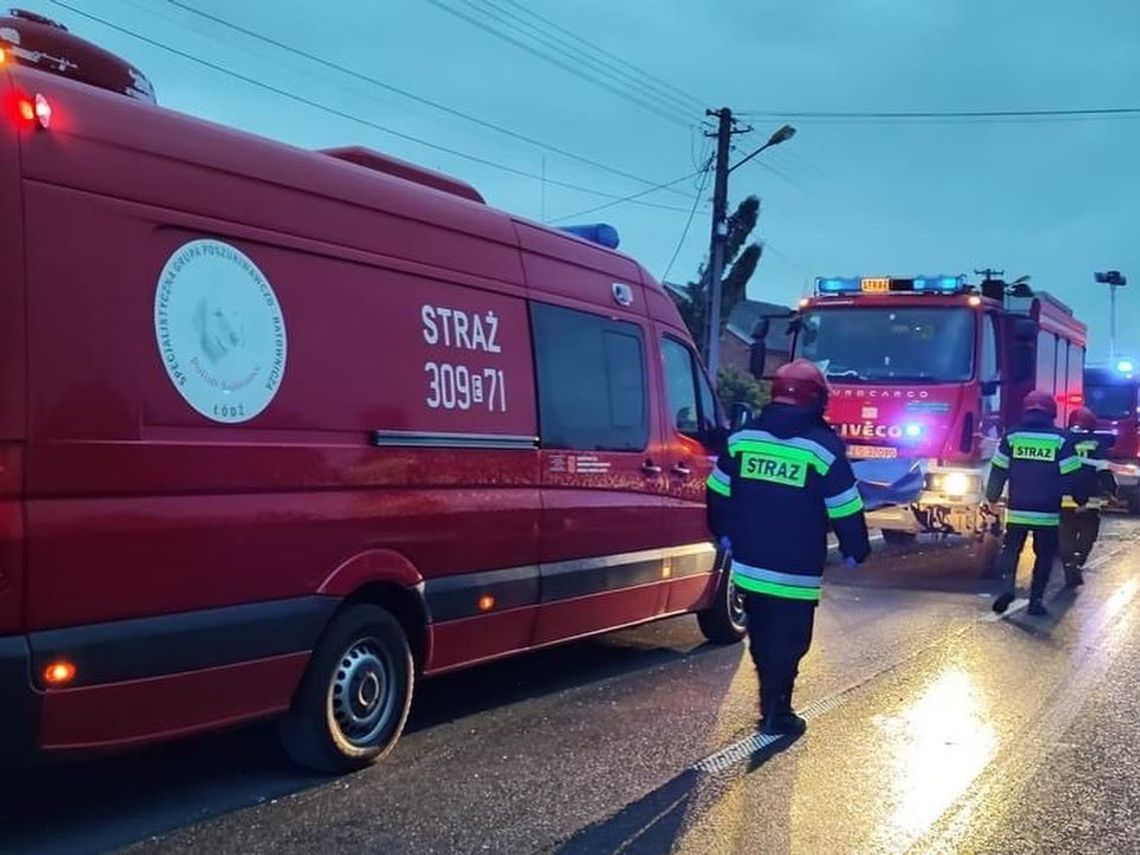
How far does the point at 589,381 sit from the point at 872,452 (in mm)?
7050

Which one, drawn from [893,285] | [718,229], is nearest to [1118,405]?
[718,229]

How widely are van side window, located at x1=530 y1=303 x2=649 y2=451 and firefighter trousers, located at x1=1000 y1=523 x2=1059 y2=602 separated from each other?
426 cm

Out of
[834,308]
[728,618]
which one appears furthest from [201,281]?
[834,308]

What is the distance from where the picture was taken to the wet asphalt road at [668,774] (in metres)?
4.73

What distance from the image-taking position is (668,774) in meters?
5.52

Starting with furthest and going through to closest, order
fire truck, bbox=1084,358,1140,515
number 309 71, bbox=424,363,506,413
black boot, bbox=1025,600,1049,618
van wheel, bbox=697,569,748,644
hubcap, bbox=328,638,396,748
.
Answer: fire truck, bbox=1084,358,1140,515
black boot, bbox=1025,600,1049,618
van wheel, bbox=697,569,748,644
number 309 71, bbox=424,363,506,413
hubcap, bbox=328,638,396,748

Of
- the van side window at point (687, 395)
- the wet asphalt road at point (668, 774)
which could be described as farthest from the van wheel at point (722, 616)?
the van side window at point (687, 395)

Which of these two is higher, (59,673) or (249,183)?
(249,183)

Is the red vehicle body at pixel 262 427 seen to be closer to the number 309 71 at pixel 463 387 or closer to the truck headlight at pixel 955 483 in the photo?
the number 309 71 at pixel 463 387

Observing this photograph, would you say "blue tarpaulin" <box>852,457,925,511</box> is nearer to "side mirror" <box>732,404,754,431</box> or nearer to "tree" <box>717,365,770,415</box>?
"side mirror" <box>732,404,754,431</box>

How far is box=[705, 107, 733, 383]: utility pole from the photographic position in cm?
2661

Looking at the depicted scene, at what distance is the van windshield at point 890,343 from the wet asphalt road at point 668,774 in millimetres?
5495

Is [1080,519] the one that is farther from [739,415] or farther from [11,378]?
[11,378]

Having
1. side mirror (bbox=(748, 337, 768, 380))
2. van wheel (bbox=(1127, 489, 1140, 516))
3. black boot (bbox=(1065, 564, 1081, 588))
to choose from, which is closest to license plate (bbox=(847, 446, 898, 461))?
side mirror (bbox=(748, 337, 768, 380))
